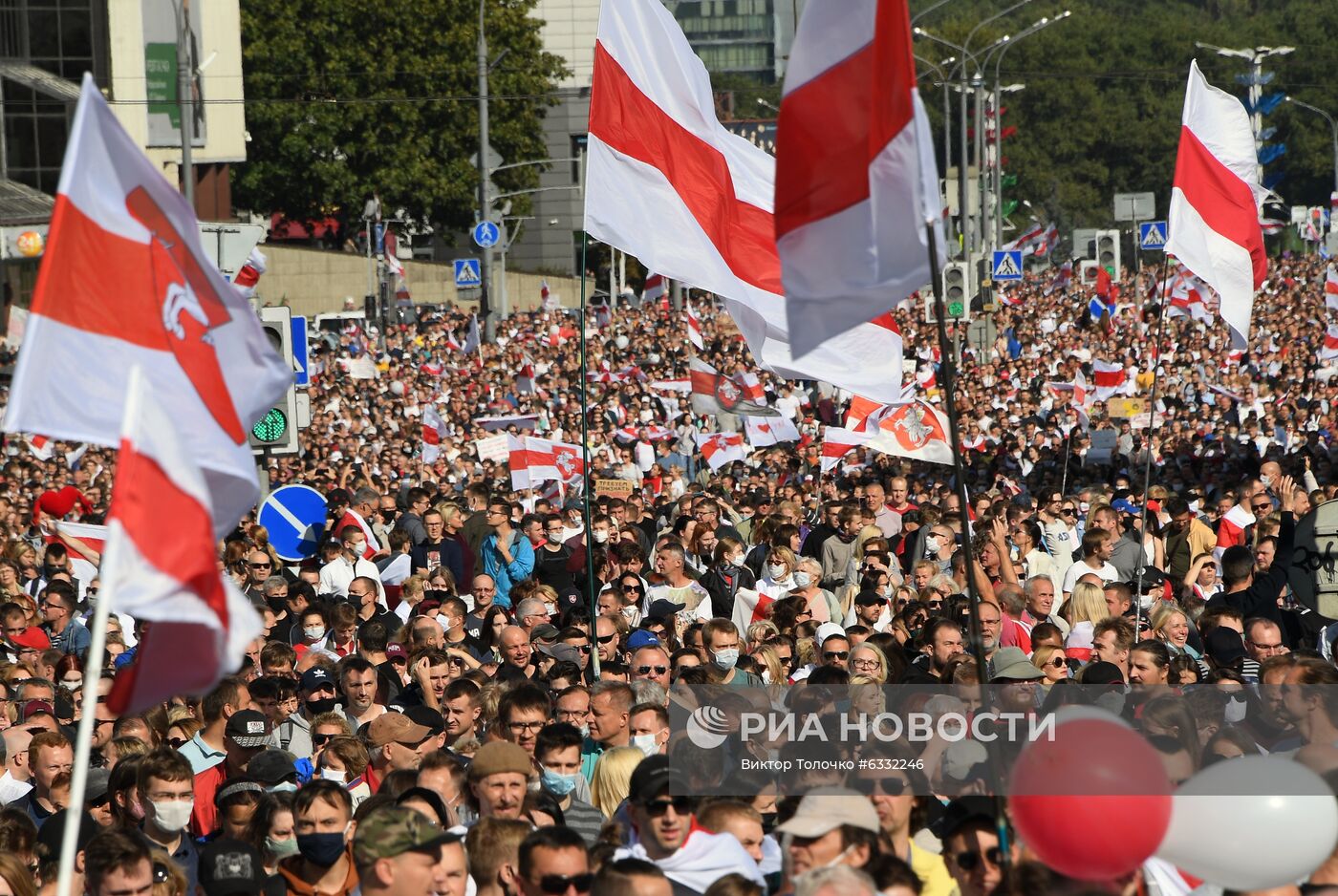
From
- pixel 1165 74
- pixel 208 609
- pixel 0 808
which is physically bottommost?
pixel 0 808

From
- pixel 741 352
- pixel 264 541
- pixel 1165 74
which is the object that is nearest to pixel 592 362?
pixel 741 352

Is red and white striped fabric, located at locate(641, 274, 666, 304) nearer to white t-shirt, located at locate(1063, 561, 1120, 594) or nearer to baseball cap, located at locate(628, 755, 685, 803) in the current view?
white t-shirt, located at locate(1063, 561, 1120, 594)

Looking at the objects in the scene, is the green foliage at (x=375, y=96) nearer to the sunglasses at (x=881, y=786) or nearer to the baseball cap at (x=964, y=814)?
the sunglasses at (x=881, y=786)

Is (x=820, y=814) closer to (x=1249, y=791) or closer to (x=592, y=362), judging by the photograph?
(x=1249, y=791)

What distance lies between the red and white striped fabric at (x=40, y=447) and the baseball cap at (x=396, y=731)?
18515mm

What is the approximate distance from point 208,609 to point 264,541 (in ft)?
33.9

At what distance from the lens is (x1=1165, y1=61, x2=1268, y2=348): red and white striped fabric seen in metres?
11.1

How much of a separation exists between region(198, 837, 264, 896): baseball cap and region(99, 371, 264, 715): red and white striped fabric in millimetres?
1822

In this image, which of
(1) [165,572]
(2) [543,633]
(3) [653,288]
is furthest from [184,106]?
(1) [165,572]

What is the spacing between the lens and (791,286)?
18.7 feet

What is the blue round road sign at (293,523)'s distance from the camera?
1462 centimetres

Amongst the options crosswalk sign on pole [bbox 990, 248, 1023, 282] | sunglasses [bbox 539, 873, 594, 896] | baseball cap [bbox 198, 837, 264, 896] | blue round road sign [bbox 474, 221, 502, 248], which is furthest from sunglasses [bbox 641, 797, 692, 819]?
blue round road sign [bbox 474, 221, 502, 248]

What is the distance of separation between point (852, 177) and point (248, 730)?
382cm

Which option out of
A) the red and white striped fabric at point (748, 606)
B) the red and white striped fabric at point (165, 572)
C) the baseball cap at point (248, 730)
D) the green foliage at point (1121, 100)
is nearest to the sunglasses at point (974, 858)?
the red and white striped fabric at point (165, 572)
